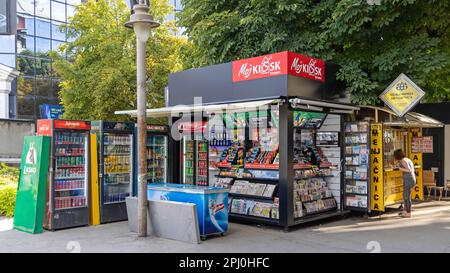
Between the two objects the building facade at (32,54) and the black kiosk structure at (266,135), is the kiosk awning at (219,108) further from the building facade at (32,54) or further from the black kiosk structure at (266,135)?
the building facade at (32,54)

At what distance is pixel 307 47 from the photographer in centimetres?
1212

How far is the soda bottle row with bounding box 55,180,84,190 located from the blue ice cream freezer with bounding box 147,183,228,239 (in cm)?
201

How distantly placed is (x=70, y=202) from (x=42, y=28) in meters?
29.8

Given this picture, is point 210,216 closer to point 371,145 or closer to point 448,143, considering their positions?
point 371,145

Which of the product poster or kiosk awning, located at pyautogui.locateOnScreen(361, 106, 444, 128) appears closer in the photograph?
kiosk awning, located at pyautogui.locateOnScreen(361, 106, 444, 128)

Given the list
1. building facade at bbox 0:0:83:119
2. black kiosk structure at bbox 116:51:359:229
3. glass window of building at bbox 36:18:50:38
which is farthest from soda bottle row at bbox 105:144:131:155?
glass window of building at bbox 36:18:50:38

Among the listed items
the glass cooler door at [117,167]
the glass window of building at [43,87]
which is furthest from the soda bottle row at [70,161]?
the glass window of building at [43,87]

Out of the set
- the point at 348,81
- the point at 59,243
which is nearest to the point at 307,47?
the point at 348,81

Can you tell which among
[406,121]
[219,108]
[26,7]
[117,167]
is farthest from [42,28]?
[406,121]

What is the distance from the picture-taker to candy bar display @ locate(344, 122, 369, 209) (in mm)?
10359

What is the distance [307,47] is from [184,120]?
12.6ft

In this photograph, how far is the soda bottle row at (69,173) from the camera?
9188mm

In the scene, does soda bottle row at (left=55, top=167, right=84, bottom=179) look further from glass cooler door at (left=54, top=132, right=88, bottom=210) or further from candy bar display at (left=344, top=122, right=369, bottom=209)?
candy bar display at (left=344, top=122, right=369, bottom=209)

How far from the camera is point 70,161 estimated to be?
370 inches
